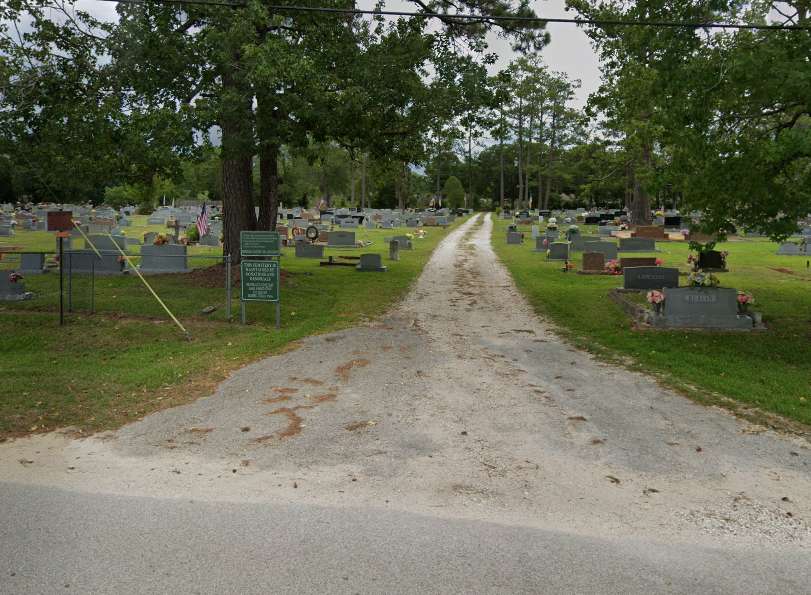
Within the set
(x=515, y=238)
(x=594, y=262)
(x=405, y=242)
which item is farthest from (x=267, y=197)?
(x=515, y=238)

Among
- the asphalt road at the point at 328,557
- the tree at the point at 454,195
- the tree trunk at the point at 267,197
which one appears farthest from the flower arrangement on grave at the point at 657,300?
the tree at the point at 454,195

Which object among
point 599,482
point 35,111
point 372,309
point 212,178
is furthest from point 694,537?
point 212,178

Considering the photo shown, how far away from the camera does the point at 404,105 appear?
661 inches

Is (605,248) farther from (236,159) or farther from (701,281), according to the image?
(236,159)

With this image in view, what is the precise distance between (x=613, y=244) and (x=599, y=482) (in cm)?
2122

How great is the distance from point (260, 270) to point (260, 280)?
0.19m

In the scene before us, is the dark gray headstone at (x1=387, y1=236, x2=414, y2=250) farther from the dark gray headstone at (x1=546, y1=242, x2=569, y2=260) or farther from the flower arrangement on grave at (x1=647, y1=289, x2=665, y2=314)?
the flower arrangement on grave at (x1=647, y1=289, x2=665, y2=314)

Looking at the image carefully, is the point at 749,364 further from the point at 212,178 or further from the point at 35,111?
the point at 212,178

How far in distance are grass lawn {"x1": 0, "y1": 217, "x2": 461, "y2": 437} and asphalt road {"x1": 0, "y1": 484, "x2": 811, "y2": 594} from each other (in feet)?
9.31

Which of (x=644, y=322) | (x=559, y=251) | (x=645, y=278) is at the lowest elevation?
(x=644, y=322)

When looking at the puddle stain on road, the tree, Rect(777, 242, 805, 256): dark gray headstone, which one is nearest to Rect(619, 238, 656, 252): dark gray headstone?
Rect(777, 242, 805, 256): dark gray headstone

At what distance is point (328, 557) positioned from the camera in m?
4.34

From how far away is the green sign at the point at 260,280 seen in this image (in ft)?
40.2

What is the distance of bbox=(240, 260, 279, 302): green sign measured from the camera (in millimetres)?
12258
